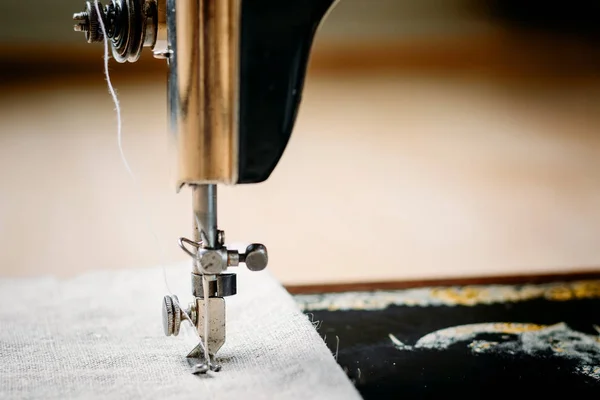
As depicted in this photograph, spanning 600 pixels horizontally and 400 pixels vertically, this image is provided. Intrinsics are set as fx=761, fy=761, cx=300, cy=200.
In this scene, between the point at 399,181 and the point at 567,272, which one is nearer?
the point at 567,272

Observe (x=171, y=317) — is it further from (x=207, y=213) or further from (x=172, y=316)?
(x=207, y=213)

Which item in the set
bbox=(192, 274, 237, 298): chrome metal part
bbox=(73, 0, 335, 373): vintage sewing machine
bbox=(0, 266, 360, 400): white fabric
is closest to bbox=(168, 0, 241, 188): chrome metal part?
bbox=(73, 0, 335, 373): vintage sewing machine

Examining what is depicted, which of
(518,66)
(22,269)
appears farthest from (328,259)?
(518,66)

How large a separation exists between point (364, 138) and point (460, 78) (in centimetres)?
110

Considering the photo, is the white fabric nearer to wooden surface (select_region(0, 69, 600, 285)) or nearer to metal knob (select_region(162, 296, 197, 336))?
metal knob (select_region(162, 296, 197, 336))

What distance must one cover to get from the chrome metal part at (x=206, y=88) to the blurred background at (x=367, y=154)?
0.08 metres

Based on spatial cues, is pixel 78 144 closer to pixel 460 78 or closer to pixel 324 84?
pixel 324 84

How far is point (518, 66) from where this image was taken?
4.37 metres

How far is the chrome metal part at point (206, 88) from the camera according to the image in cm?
90

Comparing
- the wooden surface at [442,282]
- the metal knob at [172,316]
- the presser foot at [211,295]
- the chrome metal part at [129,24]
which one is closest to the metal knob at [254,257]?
the presser foot at [211,295]

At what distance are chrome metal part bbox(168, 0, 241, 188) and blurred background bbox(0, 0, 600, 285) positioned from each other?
8 cm

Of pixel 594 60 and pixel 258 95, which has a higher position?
pixel 594 60

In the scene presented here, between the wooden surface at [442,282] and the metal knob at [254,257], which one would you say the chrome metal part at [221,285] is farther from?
the wooden surface at [442,282]

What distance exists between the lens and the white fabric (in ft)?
3.05
